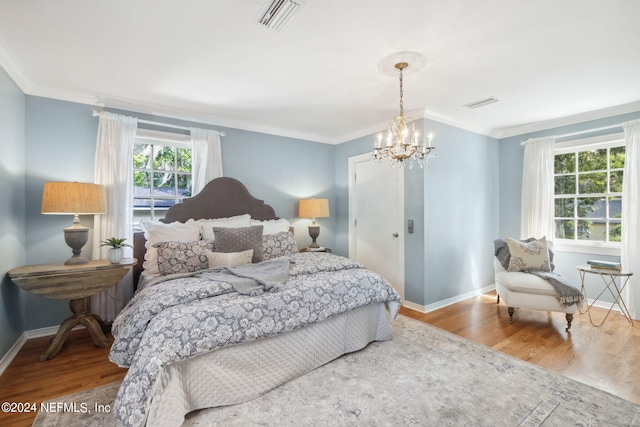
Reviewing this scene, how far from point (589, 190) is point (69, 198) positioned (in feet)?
18.9

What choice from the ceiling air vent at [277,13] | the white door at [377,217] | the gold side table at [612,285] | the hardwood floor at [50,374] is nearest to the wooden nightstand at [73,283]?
the hardwood floor at [50,374]

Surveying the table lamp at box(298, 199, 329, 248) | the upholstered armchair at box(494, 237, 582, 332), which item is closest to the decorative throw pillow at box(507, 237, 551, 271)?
the upholstered armchair at box(494, 237, 582, 332)

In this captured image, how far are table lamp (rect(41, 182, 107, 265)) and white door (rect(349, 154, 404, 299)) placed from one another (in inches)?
122

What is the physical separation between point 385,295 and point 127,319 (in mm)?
1974

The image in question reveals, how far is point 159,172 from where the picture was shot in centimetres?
343

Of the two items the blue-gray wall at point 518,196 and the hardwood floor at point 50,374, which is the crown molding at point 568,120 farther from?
the hardwood floor at point 50,374

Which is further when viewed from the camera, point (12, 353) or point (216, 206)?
point (216, 206)

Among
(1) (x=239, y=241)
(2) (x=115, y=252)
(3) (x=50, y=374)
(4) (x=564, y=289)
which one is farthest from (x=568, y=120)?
(3) (x=50, y=374)

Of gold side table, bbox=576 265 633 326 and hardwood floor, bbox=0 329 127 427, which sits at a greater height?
gold side table, bbox=576 265 633 326

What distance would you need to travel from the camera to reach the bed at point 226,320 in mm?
1570

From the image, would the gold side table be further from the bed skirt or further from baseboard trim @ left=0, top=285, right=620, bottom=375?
the bed skirt

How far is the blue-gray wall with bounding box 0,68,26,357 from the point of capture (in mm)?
2246

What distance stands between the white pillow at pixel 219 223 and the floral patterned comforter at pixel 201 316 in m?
0.78

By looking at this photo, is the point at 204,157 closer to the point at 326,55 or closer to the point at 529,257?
the point at 326,55
